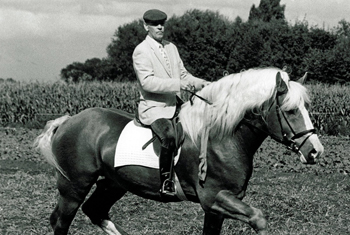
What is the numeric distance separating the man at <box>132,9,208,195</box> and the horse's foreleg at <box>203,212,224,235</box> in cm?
43

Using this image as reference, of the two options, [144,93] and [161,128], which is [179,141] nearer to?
[161,128]

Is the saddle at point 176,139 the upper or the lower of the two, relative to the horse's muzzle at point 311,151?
lower

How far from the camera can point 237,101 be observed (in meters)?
4.93

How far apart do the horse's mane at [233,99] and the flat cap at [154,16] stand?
866 mm

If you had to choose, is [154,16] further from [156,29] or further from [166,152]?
[166,152]

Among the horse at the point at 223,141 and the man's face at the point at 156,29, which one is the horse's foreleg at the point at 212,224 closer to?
the horse at the point at 223,141

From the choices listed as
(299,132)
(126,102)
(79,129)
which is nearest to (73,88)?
(126,102)

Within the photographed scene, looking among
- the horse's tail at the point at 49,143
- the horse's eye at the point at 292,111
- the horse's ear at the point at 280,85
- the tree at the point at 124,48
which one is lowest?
the tree at the point at 124,48

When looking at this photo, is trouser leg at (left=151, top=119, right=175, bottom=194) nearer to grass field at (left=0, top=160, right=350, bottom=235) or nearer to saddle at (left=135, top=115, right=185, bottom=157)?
saddle at (left=135, top=115, right=185, bottom=157)

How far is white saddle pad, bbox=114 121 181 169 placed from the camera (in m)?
5.27

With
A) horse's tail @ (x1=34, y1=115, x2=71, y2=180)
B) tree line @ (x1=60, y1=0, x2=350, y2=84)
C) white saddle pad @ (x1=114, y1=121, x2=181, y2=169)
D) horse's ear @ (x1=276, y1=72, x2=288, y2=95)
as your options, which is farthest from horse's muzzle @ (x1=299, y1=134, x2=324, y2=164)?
tree line @ (x1=60, y1=0, x2=350, y2=84)

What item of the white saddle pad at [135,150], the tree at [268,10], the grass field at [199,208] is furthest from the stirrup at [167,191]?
the tree at [268,10]

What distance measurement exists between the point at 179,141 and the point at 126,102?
20862 mm

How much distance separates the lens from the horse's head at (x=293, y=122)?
15.0 ft
